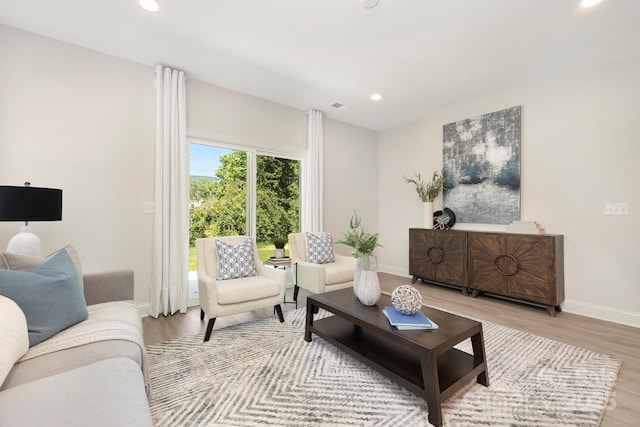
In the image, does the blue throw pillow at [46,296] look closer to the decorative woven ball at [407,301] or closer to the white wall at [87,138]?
the white wall at [87,138]

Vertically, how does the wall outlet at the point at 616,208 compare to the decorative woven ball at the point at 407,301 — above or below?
above

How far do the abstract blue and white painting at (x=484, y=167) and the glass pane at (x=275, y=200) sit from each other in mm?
2379

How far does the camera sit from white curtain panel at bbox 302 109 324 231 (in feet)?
14.3

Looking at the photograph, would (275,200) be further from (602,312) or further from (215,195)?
(602,312)

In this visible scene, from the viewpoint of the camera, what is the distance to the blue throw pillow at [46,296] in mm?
1373

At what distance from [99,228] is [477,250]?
4384 millimetres

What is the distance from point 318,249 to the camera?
3650 millimetres

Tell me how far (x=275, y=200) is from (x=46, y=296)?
293 cm

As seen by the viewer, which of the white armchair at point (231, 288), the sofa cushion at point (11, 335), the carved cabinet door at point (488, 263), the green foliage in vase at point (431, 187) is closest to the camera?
the sofa cushion at point (11, 335)

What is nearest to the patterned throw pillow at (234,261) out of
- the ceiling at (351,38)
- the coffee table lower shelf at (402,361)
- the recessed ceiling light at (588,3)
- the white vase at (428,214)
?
the coffee table lower shelf at (402,361)

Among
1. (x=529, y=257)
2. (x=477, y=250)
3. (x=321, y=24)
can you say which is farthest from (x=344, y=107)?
(x=529, y=257)

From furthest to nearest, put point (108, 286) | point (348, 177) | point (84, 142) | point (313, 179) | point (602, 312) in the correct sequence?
point (348, 177) < point (313, 179) < point (602, 312) < point (84, 142) < point (108, 286)

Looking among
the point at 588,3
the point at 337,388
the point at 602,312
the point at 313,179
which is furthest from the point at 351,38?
the point at 602,312

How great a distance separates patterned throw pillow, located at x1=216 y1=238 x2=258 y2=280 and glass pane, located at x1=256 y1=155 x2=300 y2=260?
0.96m
